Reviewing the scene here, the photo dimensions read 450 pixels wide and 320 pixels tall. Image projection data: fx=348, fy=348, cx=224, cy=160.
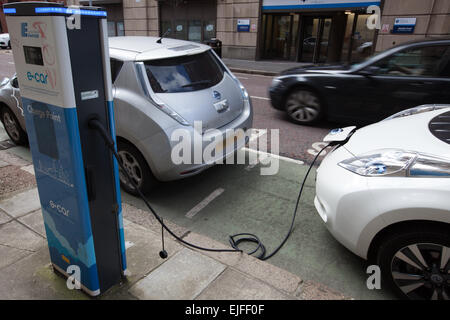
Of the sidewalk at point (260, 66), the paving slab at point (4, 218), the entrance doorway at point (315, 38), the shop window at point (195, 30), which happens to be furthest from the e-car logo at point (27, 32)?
the shop window at point (195, 30)

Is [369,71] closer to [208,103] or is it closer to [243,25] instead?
[208,103]

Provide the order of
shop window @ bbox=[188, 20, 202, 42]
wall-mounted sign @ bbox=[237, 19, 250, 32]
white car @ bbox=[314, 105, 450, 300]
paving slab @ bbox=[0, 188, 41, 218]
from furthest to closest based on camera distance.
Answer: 1. shop window @ bbox=[188, 20, 202, 42]
2. wall-mounted sign @ bbox=[237, 19, 250, 32]
3. paving slab @ bbox=[0, 188, 41, 218]
4. white car @ bbox=[314, 105, 450, 300]

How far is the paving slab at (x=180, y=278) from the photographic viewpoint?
8.19 feet

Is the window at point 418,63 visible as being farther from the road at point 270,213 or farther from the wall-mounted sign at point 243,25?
the wall-mounted sign at point 243,25

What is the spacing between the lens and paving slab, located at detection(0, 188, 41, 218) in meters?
3.54

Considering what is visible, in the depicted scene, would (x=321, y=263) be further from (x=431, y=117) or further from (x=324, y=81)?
(x=324, y=81)

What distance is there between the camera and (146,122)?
363 centimetres

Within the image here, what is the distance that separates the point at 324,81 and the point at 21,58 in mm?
5481

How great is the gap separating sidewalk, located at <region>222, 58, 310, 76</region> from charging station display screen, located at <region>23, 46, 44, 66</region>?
1334cm

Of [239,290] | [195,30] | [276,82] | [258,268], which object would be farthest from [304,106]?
[195,30]

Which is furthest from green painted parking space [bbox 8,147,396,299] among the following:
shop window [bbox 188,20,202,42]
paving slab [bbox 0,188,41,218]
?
shop window [bbox 188,20,202,42]

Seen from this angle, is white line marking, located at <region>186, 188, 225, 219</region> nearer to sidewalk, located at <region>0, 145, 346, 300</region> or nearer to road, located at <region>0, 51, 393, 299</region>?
road, located at <region>0, 51, 393, 299</region>

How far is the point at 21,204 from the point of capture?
3.68m

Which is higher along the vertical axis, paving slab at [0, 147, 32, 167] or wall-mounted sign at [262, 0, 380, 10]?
wall-mounted sign at [262, 0, 380, 10]
